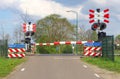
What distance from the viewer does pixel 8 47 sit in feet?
129

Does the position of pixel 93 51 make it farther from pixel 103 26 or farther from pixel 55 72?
pixel 55 72

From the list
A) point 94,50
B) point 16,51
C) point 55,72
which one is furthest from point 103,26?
point 55,72

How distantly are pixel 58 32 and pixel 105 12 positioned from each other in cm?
4982

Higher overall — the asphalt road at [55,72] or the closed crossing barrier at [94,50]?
the closed crossing barrier at [94,50]

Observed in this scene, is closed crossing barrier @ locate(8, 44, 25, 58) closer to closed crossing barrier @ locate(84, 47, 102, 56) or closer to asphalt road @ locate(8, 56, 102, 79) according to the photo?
closed crossing barrier @ locate(84, 47, 102, 56)

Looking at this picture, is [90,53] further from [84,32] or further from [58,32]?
[84,32]

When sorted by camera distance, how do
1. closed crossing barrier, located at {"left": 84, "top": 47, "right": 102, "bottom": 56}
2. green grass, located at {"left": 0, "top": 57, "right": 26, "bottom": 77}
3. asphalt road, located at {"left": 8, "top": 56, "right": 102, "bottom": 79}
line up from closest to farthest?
asphalt road, located at {"left": 8, "top": 56, "right": 102, "bottom": 79} → green grass, located at {"left": 0, "top": 57, "right": 26, "bottom": 77} → closed crossing barrier, located at {"left": 84, "top": 47, "right": 102, "bottom": 56}

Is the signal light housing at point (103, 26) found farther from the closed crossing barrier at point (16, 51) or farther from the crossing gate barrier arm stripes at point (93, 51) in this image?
the closed crossing barrier at point (16, 51)

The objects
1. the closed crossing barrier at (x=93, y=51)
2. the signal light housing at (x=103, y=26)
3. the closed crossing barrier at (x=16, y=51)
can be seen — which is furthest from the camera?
the signal light housing at (x=103, y=26)

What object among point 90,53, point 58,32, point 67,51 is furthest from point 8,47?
point 58,32

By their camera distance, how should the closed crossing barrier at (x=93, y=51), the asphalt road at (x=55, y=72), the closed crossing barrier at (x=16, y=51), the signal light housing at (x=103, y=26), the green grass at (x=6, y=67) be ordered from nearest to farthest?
the asphalt road at (x=55, y=72), the green grass at (x=6, y=67), the closed crossing barrier at (x=93, y=51), the closed crossing barrier at (x=16, y=51), the signal light housing at (x=103, y=26)

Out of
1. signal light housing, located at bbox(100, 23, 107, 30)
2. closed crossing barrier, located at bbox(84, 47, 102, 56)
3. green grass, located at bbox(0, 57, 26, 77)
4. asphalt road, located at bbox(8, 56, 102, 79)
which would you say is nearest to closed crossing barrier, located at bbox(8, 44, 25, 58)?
closed crossing barrier, located at bbox(84, 47, 102, 56)

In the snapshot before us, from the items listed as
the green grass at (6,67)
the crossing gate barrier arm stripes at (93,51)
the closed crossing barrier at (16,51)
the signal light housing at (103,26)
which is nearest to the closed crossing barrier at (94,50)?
the crossing gate barrier arm stripes at (93,51)

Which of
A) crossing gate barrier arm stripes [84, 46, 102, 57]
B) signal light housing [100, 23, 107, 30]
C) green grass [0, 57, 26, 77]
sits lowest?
green grass [0, 57, 26, 77]
